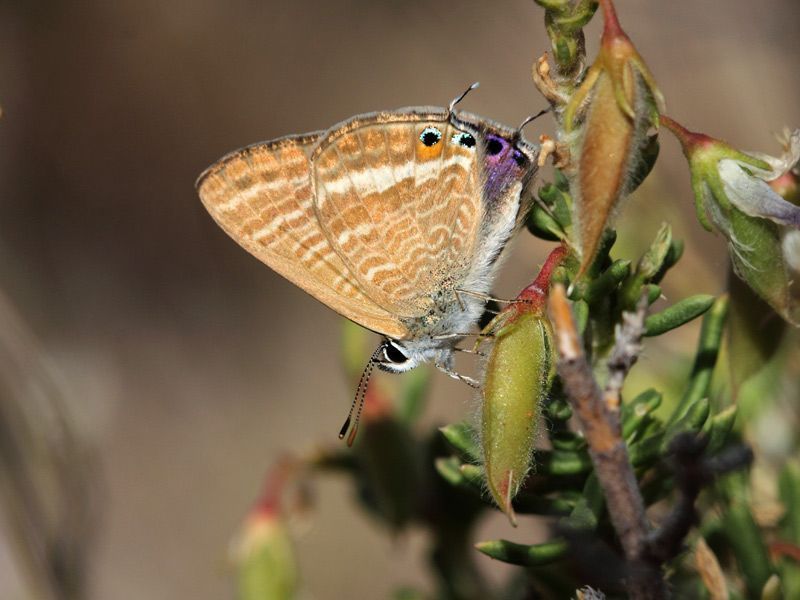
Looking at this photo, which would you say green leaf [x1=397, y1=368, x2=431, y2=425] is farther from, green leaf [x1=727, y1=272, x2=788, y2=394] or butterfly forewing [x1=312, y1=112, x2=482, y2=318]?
green leaf [x1=727, y1=272, x2=788, y2=394]

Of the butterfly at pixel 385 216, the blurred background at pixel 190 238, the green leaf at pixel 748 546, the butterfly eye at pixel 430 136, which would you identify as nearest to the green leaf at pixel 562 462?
the green leaf at pixel 748 546

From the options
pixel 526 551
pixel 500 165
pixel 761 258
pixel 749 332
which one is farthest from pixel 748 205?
pixel 500 165

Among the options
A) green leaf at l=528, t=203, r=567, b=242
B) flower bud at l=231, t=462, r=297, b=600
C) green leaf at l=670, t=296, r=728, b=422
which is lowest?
flower bud at l=231, t=462, r=297, b=600

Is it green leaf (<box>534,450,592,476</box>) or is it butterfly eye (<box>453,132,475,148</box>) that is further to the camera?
butterfly eye (<box>453,132,475,148</box>)

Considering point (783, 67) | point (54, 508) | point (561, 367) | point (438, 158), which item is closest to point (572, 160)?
point (561, 367)

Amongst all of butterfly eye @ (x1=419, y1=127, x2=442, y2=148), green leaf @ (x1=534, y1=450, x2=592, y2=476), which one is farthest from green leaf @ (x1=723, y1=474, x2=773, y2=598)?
butterfly eye @ (x1=419, y1=127, x2=442, y2=148)

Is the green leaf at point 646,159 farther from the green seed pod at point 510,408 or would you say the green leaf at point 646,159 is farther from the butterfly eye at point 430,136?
the butterfly eye at point 430,136

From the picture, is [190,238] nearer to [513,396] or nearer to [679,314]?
[679,314]
